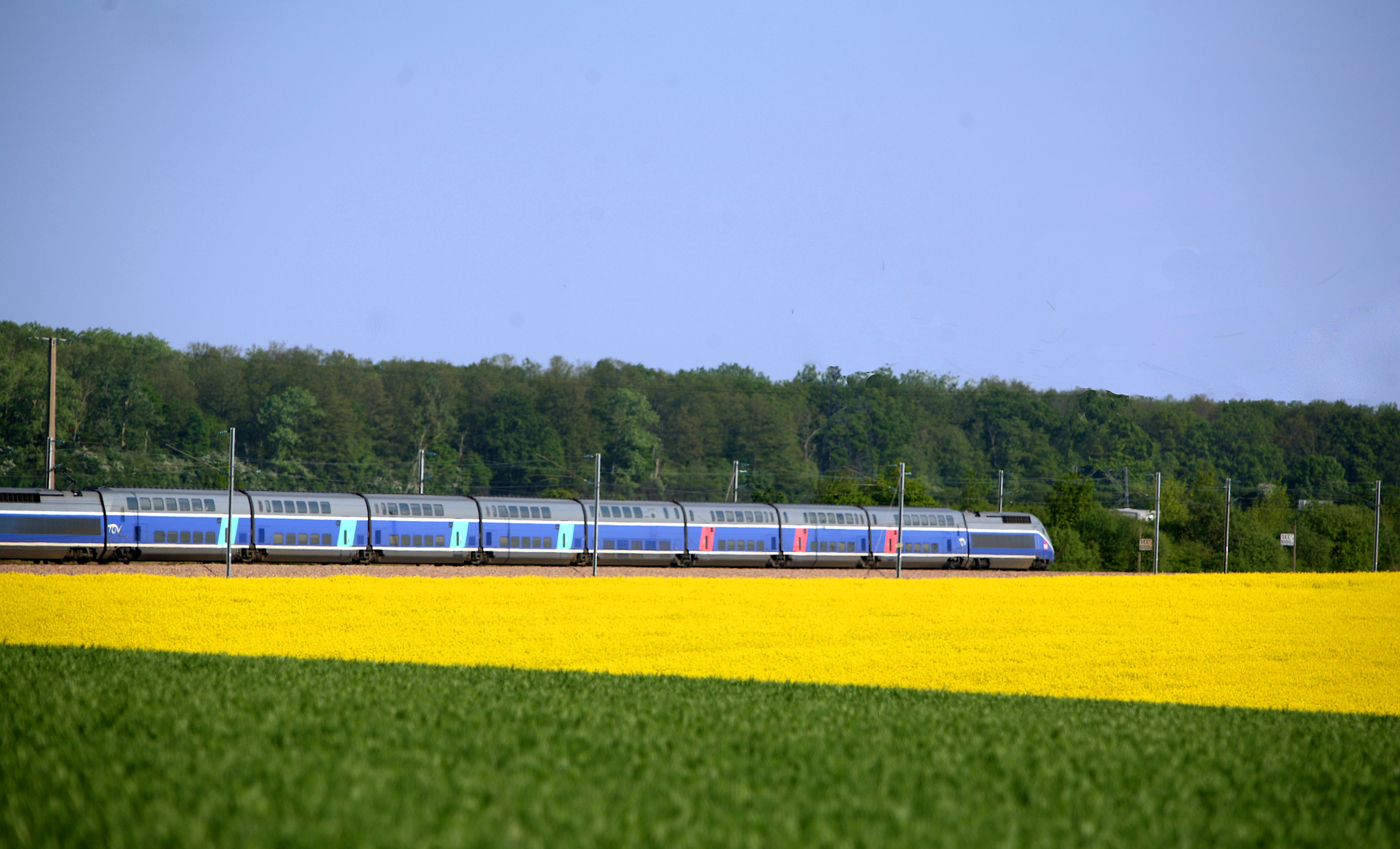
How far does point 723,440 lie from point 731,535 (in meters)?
63.5

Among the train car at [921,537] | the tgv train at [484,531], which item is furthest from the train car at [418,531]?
the train car at [921,537]

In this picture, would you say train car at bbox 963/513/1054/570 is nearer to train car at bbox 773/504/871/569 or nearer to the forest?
train car at bbox 773/504/871/569

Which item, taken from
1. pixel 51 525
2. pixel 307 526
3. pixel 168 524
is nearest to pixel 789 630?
pixel 307 526

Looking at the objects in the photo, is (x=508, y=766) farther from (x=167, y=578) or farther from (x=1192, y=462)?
(x=1192, y=462)

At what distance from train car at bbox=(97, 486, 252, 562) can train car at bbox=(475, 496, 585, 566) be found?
10132 millimetres

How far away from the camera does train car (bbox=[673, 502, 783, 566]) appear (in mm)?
52188

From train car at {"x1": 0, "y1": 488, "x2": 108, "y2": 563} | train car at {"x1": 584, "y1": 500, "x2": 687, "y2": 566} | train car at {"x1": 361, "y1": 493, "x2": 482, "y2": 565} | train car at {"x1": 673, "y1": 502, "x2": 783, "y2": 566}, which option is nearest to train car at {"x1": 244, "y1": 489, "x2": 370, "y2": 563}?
train car at {"x1": 361, "y1": 493, "x2": 482, "y2": 565}

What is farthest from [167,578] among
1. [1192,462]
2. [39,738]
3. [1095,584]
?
[1192,462]

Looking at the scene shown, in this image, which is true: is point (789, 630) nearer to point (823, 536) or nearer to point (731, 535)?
point (731, 535)

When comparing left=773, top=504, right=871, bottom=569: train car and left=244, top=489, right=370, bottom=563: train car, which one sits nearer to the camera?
left=244, top=489, right=370, bottom=563: train car

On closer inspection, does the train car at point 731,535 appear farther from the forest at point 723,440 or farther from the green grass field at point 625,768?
the green grass field at point 625,768

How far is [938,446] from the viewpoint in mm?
118062

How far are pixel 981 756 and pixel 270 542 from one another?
40.3 m

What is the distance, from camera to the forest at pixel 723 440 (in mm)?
84188
